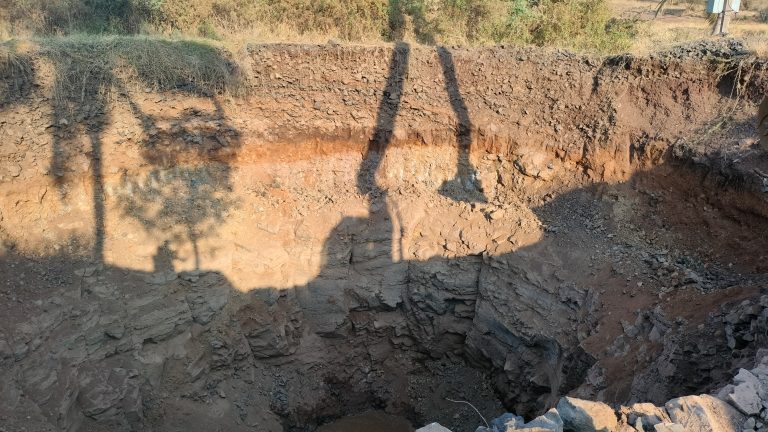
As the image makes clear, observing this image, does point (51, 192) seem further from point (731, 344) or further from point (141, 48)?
point (731, 344)

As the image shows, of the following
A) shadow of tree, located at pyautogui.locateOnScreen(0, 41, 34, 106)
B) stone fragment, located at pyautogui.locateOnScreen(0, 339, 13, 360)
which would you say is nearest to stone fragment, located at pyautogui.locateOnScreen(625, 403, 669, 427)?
stone fragment, located at pyautogui.locateOnScreen(0, 339, 13, 360)

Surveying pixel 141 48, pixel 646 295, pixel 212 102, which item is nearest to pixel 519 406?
pixel 646 295

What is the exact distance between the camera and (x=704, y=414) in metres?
3.77

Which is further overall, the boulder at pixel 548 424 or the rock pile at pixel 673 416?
the rock pile at pixel 673 416

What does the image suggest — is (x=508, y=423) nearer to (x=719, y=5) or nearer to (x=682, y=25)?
(x=719, y=5)

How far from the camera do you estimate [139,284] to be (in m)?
7.22

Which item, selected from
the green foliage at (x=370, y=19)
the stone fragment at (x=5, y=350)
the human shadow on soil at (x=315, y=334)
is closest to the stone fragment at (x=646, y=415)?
the human shadow on soil at (x=315, y=334)

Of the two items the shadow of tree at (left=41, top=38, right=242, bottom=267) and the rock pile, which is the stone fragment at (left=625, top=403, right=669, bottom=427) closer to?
the rock pile

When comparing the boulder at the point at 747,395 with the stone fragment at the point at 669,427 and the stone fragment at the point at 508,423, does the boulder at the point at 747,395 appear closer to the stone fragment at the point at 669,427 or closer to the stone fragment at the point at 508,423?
the stone fragment at the point at 669,427

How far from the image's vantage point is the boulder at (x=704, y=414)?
3.72 m

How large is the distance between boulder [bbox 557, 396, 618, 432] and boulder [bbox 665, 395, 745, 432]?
45cm

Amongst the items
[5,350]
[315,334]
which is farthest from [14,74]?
[315,334]

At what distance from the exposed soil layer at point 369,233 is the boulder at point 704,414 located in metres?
1.51

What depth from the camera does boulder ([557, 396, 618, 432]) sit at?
3.76 meters
